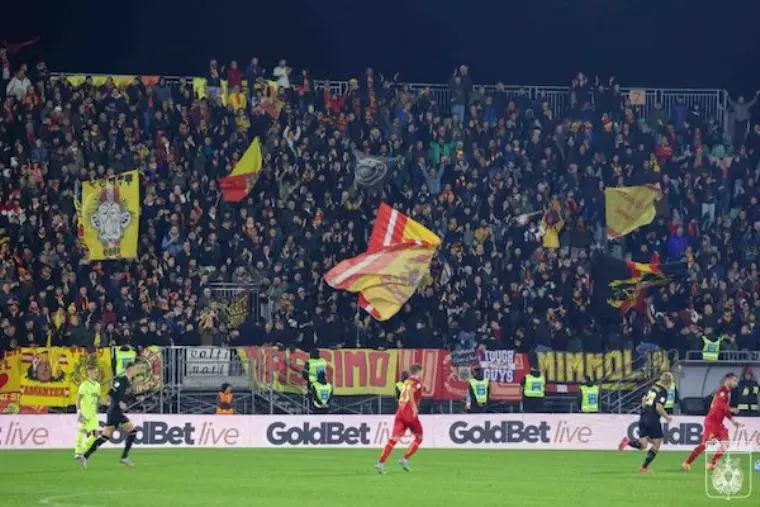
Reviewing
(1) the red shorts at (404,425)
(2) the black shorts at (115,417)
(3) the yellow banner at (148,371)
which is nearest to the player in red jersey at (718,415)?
(1) the red shorts at (404,425)

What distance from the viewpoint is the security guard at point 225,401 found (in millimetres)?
42531

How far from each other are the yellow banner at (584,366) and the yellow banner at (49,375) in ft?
39.6

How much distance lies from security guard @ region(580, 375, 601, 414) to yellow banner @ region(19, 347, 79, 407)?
13.0m

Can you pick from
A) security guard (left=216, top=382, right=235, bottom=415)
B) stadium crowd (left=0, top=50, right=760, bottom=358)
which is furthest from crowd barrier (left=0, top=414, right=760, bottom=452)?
stadium crowd (left=0, top=50, right=760, bottom=358)

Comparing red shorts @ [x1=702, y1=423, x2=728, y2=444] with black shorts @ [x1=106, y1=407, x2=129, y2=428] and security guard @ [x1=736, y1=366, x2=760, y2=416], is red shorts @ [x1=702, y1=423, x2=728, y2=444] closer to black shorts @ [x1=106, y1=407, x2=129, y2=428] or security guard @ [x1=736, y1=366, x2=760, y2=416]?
security guard @ [x1=736, y1=366, x2=760, y2=416]

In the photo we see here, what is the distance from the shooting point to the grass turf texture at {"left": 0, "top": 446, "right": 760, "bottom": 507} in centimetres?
2775

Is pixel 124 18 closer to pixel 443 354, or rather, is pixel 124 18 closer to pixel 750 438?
pixel 443 354

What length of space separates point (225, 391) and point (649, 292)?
1312 centimetres

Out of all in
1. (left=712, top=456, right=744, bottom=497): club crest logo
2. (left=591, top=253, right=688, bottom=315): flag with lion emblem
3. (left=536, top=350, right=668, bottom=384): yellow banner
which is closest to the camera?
(left=712, top=456, right=744, bottom=497): club crest logo

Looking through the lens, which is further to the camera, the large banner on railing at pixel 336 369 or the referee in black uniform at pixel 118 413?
the large banner on railing at pixel 336 369

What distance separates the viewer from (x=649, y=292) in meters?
48.7

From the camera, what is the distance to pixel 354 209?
4825 cm

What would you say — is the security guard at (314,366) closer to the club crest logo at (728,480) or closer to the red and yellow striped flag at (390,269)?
the red and yellow striped flag at (390,269)

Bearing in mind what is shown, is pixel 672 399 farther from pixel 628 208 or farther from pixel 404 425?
pixel 404 425
